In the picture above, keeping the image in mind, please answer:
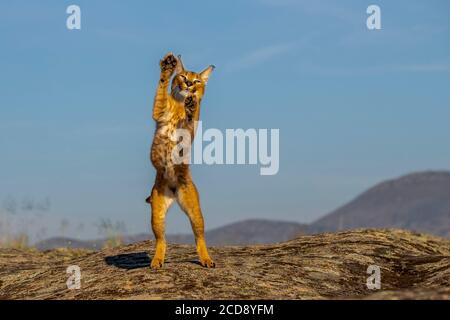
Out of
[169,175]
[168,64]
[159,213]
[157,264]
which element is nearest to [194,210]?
[159,213]

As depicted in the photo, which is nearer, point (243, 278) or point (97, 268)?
point (243, 278)

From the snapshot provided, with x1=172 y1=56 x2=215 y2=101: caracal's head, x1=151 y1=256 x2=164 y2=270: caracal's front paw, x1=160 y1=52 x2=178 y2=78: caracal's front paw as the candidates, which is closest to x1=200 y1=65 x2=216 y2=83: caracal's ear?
x1=172 y1=56 x2=215 y2=101: caracal's head

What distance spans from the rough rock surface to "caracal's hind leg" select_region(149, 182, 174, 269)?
0.26 metres

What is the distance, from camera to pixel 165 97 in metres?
12.6

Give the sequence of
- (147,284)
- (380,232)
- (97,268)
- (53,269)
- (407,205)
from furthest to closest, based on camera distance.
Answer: (407,205), (380,232), (53,269), (97,268), (147,284)

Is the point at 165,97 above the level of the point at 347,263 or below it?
above

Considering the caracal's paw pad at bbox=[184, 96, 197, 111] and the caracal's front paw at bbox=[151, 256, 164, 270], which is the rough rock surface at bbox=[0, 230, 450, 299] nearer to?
the caracal's front paw at bbox=[151, 256, 164, 270]

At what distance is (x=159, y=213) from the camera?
1259 cm

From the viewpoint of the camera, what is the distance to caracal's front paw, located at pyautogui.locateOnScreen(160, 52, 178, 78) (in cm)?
1233

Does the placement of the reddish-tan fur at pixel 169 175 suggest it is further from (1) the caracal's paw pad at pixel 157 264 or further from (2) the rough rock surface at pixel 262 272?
(2) the rough rock surface at pixel 262 272
